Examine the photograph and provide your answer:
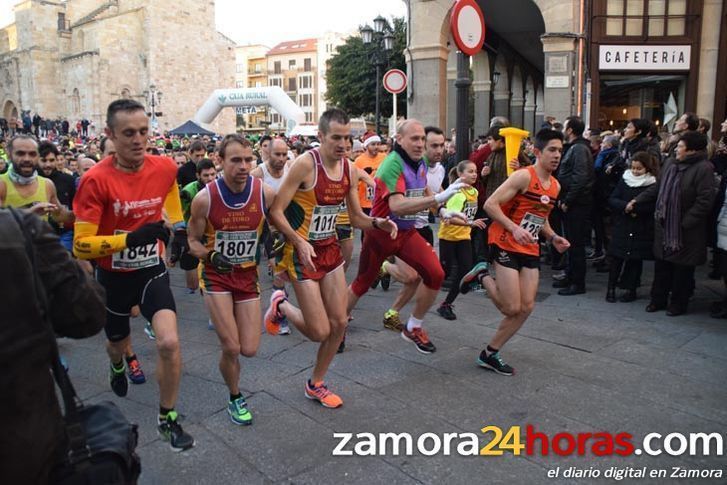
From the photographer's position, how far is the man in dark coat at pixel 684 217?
6324 mm

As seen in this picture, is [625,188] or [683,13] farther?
[683,13]

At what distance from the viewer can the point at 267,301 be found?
Result: 7.45m

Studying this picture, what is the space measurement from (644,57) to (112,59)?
45314 mm

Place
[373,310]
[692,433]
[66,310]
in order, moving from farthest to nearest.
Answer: [373,310], [692,433], [66,310]

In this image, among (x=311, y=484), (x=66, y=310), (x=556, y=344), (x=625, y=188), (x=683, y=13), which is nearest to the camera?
(x=66, y=310)

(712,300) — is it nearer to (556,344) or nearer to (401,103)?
(556,344)

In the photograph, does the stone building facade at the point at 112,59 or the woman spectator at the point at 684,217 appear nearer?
the woman spectator at the point at 684,217

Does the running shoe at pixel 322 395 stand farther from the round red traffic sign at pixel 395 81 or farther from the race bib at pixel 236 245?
the round red traffic sign at pixel 395 81

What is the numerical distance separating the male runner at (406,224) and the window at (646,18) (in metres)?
12.7

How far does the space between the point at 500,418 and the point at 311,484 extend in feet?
4.73

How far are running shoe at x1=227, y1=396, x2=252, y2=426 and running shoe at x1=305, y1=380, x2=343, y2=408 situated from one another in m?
0.50

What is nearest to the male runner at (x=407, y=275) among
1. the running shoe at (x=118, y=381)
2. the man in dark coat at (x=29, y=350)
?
the running shoe at (x=118, y=381)

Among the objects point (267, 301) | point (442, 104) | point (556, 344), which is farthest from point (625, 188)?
point (442, 104)

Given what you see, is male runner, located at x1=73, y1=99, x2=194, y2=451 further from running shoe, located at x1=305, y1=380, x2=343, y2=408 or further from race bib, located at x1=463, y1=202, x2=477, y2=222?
race bib, located at x1=463, y1=202, x2=477, y2=222
